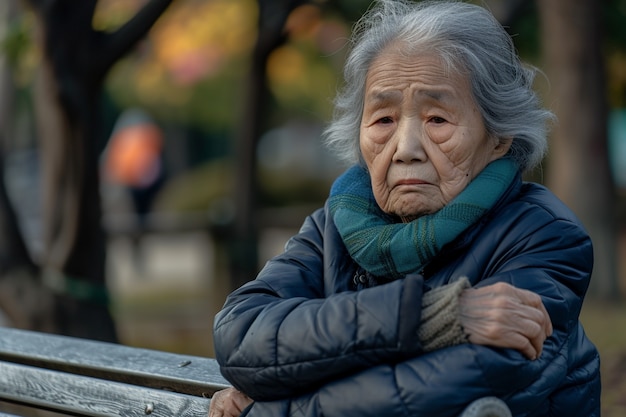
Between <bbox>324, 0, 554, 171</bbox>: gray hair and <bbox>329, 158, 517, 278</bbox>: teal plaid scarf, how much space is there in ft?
0.36

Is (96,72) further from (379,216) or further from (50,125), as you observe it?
(379,216)

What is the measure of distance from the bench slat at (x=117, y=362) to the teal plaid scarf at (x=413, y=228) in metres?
0.62

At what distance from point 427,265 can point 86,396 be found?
122 cm

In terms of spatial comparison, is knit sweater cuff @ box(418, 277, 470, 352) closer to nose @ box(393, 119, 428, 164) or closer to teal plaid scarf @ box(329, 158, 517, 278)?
teal plaid scarf @ box(329, 158, 517, 278)

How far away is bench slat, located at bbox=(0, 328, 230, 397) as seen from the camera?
281cm

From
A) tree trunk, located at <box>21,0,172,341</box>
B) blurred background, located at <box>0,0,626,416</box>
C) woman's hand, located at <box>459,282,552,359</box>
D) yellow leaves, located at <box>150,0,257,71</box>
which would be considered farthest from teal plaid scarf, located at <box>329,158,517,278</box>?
yellow leaves, located at <box>150,0,257,71</box>

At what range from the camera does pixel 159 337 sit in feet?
28.2

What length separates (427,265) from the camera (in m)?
2.30

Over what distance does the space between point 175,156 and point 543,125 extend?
25317 millimetres

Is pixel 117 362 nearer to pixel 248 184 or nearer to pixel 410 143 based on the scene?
pixel 410 143

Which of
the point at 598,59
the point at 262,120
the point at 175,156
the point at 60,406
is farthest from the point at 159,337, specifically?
the point at 175,156

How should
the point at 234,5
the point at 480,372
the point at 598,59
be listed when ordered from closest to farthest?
the point at 480,372, the point at 598,59, the point at 234,5

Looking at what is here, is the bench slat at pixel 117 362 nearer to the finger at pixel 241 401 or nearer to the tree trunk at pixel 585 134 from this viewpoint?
the finger at pixel 241 401

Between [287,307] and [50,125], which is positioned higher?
[287,307]
